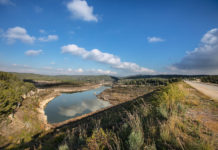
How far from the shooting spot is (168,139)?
8.51 ft

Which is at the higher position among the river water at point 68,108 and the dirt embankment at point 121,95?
the dirt embankment at point 121,95

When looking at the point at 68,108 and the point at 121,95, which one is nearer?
the point at 68,108

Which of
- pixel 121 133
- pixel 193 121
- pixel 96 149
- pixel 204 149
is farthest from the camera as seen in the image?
pixel 193 121

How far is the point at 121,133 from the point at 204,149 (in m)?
2.33

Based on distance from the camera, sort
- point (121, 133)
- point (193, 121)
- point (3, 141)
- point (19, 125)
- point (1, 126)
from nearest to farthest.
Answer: point (121, 133) < point (193, 121) < point (3, 141) < point (1, 126) < point (19, 125)

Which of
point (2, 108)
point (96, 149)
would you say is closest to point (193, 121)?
point (96, 149)

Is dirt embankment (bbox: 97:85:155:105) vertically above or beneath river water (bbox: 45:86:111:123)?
above

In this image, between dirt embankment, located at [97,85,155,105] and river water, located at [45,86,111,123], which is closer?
river water, located at [45,86,111,123]

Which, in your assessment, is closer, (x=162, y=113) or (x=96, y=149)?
(x=96, y=149)

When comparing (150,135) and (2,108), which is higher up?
(150,135)

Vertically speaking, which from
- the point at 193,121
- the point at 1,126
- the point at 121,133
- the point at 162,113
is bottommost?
the point at 1,126

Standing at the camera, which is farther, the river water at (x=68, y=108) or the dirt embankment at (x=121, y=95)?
the dirt embankment at (x=121, y=95)

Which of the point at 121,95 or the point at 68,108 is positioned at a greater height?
the point at 121,95

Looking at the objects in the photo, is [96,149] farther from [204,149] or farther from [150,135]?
[204,149]
